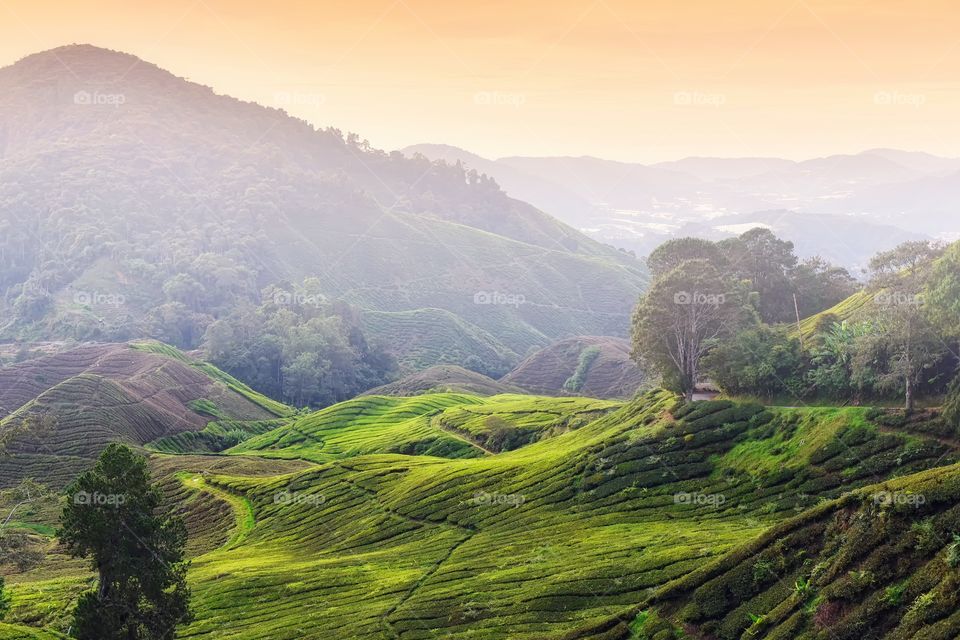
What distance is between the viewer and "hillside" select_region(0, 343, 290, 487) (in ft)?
371

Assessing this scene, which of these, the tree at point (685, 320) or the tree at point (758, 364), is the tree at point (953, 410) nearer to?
the tree at point (758, 364)

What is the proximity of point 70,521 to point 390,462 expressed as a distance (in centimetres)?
5195

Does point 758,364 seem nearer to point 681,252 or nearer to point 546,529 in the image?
point 546,529

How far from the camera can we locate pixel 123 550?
41750 millimetres

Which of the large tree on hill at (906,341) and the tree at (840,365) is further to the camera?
the tree at (840,365)

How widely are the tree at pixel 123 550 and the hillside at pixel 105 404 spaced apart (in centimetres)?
5123

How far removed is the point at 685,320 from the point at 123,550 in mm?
50004

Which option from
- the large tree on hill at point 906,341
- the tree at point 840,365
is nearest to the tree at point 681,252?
the tree at point 840,365

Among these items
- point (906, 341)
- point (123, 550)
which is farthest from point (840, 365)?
point (123, 550)

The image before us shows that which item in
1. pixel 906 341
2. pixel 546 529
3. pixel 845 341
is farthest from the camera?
pixel 845 341

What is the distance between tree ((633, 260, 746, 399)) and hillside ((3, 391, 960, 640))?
376 centimetres

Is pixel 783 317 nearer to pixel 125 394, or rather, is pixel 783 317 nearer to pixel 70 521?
pixel 70 521

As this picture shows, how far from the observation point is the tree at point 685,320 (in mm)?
72125

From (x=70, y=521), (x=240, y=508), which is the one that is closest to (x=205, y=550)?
(x=240, y=508)
